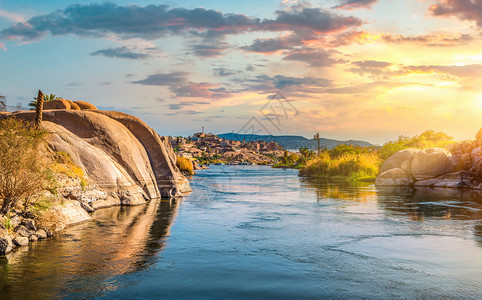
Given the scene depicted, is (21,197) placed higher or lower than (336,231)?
higher

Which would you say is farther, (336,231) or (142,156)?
(142,156)

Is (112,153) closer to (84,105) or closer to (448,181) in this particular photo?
(84,105)

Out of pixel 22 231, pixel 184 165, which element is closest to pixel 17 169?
pixel 22 231

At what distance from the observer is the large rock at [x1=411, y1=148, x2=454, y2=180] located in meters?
45.9

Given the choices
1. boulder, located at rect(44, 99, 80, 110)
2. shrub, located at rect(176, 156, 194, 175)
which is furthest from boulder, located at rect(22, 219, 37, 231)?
shrub, located at rect(176, 156, 194, 175)

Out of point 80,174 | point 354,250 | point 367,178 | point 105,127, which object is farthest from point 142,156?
point 367,178

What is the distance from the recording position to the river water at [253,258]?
Answer: 10.2m

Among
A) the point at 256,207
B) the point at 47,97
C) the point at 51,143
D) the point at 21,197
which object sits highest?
the point at 47,97

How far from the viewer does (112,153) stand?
27531 mm

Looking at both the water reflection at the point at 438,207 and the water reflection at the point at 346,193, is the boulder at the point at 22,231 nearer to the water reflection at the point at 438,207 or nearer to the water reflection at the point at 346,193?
the water reflection at the point at 438,207

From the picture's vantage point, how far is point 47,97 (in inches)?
Answer: 2213

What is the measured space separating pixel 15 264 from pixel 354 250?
1155 cm

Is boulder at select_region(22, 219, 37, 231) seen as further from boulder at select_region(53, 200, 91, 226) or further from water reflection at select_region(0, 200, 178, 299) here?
boulder at select_region(53, 200, 91, 226)

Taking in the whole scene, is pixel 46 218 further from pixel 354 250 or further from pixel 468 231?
pixel 468 231
